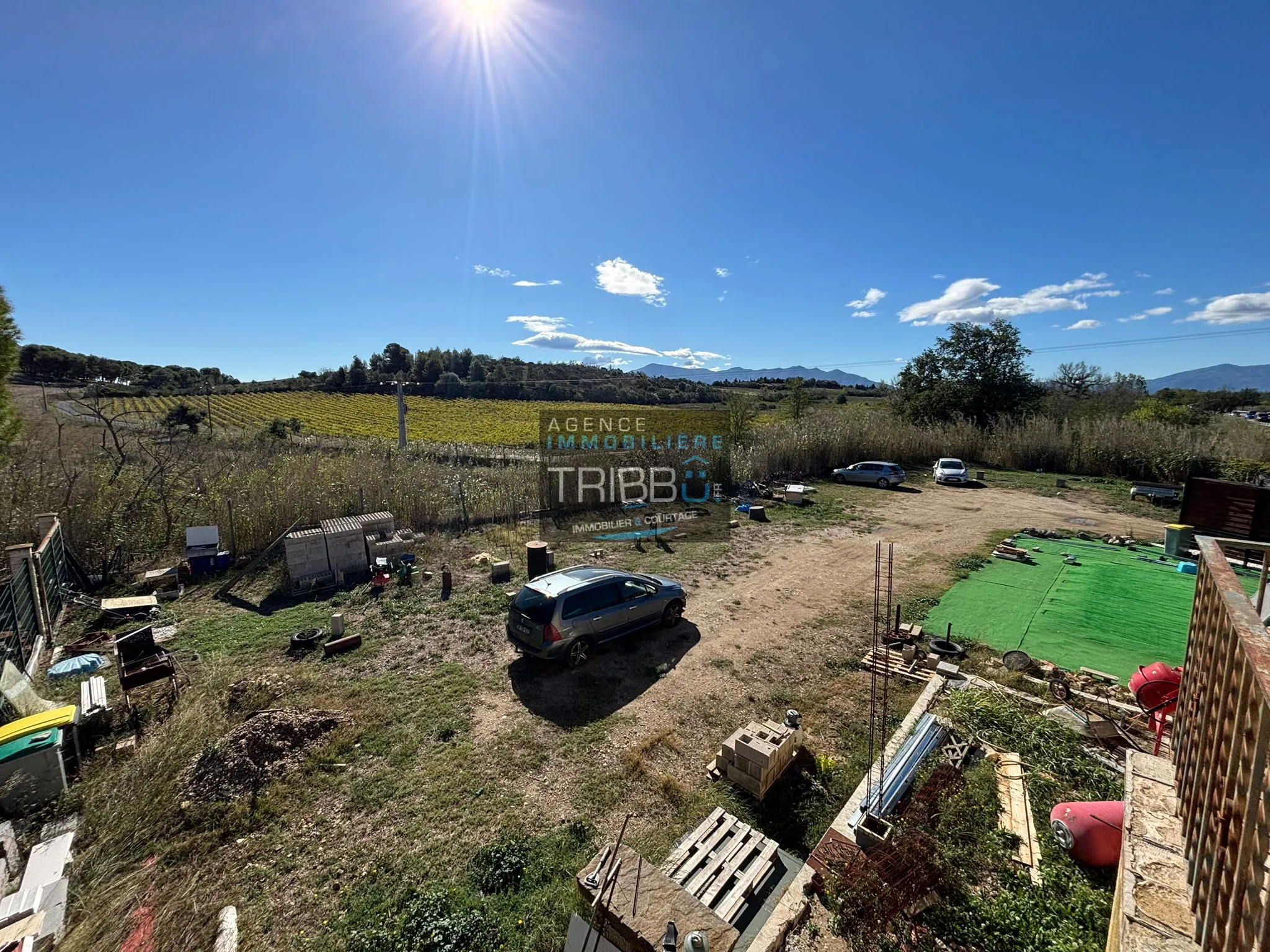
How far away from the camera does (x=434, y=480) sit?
607 inches

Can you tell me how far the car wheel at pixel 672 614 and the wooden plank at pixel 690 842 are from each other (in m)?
4.24

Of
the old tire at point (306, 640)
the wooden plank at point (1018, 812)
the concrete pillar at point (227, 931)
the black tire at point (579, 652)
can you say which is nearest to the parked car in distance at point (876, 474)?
the wooden plank at point (1018, 812)

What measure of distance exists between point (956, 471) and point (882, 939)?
24534mm

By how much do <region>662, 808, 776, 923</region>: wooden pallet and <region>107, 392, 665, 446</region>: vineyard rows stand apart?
2337cm

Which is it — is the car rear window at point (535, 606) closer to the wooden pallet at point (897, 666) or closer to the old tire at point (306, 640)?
the old tire at point (306, 640)

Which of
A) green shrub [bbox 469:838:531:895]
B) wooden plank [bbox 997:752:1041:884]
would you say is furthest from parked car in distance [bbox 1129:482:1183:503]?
green shrub [bbox 469:838:531:895]

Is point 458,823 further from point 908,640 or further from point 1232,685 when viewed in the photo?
point 908,640

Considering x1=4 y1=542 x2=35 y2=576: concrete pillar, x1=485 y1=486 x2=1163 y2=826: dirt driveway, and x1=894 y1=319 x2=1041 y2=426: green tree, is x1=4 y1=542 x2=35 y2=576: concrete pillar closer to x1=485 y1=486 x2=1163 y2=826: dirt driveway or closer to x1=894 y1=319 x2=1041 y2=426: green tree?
x1=485 y1=486 x2=1163 y2=826: dirt driveway

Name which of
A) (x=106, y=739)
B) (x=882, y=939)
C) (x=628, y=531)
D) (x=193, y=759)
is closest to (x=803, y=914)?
(x=882, y=939)

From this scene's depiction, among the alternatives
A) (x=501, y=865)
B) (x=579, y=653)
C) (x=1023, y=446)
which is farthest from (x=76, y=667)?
(x=1023, y=446)

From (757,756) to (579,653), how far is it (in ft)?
11.1

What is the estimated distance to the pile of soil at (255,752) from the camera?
5.31m

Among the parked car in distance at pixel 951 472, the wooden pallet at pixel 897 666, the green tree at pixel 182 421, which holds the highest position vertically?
the green tree at pixel 182 421

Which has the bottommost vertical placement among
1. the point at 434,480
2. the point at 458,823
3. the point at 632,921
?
the point at 458,823
